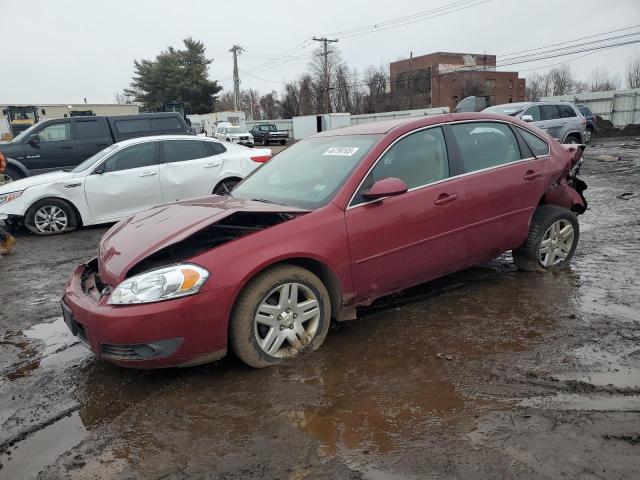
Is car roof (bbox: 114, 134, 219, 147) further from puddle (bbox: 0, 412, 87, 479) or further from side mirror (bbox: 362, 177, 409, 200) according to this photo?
puddle (bbox: 0, 412, 87, 479)

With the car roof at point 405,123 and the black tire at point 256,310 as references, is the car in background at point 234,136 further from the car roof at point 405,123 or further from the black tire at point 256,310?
the black tire at point 256,310

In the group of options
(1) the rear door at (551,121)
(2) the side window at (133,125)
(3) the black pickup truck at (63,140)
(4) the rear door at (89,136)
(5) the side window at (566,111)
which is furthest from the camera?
(5) the side window at (566,111)

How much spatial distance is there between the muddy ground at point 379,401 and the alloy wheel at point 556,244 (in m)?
0.47

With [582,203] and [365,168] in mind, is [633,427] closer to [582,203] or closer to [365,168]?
[365,168]

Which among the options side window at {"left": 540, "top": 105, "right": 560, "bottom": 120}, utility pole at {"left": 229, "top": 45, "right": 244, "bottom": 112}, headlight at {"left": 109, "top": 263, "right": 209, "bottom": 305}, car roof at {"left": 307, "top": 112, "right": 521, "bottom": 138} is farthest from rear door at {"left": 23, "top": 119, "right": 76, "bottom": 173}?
utility pole at {"left": 229, "top": 45, "right": 244, "bottom": 112}

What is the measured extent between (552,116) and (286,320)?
1511 centimetres

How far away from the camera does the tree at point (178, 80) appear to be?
54.5m

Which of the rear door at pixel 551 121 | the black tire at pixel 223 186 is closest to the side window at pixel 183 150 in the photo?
the black tire at pixel 223 186

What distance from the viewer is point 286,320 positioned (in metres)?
3.22

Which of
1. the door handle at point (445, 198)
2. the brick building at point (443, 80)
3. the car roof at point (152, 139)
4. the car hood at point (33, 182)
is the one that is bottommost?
the door handle at point (445, 198)

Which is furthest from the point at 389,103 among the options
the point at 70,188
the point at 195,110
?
the point at 70,188

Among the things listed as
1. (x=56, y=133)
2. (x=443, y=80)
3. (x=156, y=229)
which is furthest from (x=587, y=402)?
(x=443, y=80)

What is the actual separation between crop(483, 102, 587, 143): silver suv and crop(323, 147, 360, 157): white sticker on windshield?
12.1 m

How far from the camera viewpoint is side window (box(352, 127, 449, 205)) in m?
3.74
